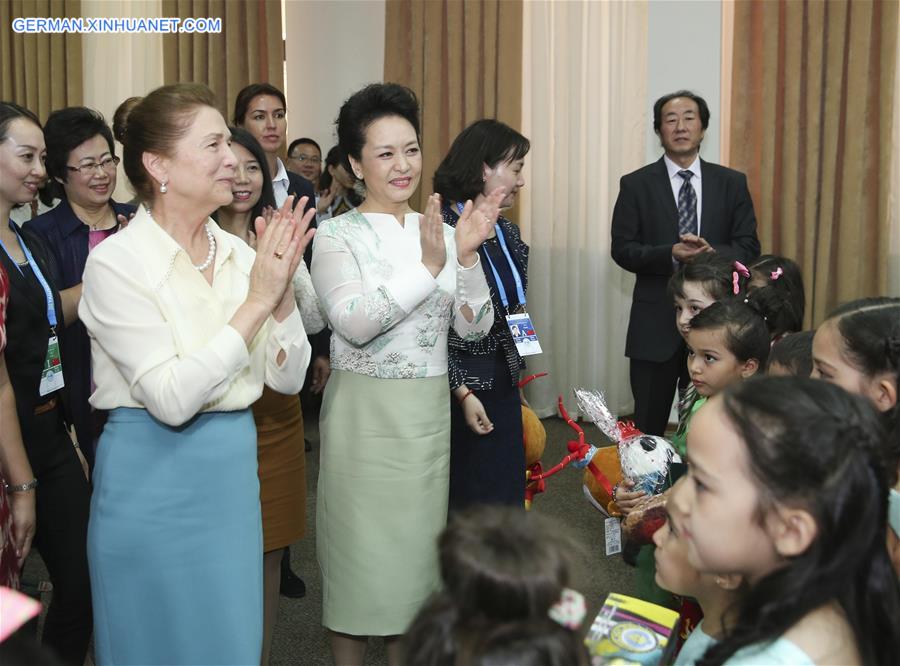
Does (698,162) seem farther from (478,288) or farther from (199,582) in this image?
(199,582)

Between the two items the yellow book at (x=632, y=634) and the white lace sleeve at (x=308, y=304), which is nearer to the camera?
the yellow book at (x=632, y=634)

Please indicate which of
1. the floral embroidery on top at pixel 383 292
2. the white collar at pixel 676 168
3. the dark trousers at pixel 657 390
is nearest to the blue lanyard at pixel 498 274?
the floral embroidery on top at pixel 383 292

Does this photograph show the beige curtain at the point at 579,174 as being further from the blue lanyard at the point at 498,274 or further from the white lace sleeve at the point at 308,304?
the white lace sleeve at the point at 308,304

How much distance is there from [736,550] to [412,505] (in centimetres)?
112

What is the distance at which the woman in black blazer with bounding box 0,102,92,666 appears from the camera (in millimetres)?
1954

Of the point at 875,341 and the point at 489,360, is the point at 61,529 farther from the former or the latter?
the point at 875,341

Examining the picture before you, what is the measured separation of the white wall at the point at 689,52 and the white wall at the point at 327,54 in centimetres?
164

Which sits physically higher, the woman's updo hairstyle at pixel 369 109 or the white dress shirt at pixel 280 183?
the woman's updo hairstyle at pixel 369 109

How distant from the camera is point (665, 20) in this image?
480 centimetres

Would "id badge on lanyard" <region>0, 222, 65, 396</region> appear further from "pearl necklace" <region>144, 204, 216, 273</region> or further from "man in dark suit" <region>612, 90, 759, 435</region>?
"man in dark suit" <region>612, 90, 759, 435</region>

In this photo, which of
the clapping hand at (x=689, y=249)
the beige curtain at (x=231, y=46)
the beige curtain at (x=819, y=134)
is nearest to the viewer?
the clapping hand at (x=689, y=249)

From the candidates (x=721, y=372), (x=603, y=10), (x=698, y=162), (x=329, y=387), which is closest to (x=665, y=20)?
(x=603, y=10)

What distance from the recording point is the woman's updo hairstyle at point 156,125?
166 cm

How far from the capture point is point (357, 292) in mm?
2006
